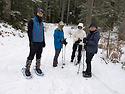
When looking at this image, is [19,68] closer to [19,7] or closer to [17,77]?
[17,77]

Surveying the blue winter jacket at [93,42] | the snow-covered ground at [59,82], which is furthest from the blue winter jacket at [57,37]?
the blue winter jacket at [93,42]

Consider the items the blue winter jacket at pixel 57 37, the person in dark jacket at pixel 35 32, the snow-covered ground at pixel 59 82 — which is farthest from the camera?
the blue winter jacket at pixel 57 37

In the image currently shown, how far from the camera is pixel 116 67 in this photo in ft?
16.5

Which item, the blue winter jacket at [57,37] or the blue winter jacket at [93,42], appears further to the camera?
the blue winter jacket at [57,37]

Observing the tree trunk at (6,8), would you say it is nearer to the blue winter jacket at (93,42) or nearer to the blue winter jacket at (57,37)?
the blue winter jacket at (57,37)

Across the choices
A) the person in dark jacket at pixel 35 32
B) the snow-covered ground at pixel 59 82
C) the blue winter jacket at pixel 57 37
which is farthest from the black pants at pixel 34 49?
the blue winter jacket at pixel 57 37

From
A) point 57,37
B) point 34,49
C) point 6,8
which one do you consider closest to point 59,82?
point 34,49

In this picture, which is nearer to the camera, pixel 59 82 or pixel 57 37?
pixel 59 82

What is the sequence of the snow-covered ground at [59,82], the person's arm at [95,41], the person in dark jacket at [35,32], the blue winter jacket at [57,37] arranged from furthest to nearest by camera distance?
the blue winter jacket at [57,37]
the person's arm at [95,41]
the person in dark jacket at [35,32]
the snow-covered ground at [59,82]

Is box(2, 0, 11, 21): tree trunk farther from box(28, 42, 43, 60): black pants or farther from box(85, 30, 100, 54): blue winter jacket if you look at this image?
box(85, 30, 100, 54): blue winter jacket

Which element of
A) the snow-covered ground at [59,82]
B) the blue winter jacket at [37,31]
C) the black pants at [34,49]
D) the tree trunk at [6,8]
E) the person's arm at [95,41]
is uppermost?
the tree trunk at [6,8]

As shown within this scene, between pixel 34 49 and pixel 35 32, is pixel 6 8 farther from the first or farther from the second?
pixel 34 49

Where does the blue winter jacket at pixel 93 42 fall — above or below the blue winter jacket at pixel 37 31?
below

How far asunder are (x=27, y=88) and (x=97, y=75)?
2.76 metres
